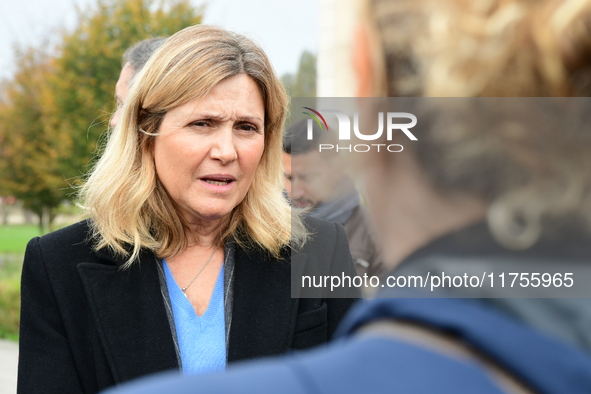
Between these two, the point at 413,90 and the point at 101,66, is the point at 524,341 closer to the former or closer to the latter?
the point at 413,90

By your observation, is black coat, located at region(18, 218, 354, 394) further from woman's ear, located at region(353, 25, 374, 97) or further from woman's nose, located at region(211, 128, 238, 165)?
woman's ear, located at region(353, 25, 374, 97)

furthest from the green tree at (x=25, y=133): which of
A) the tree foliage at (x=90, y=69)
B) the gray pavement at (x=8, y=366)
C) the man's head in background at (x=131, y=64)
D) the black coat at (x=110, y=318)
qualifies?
the black coat at (x=110, y=318)

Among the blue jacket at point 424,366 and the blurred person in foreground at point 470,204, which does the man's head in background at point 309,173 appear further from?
the blue jacket at point 424,366

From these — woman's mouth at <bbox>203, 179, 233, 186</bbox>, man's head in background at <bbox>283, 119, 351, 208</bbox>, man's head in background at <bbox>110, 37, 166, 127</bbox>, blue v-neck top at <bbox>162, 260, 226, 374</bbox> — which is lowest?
blue v-neck top at <bbox>162, 260, 226, 374</bbox>

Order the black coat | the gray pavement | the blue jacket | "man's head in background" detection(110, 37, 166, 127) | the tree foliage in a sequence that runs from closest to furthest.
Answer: the blue jacket, the black coat, "man's head in background" detection(110, 37, 166, 127), the gray pavement, the tree foliage

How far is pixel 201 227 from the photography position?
2211mm

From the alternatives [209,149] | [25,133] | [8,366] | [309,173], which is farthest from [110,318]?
[25,133]

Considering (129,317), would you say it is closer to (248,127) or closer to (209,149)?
(209,149)

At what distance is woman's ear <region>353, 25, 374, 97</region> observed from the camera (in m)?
0.76

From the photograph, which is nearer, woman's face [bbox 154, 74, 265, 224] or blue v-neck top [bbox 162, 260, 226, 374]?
blue v-neck top [bbox 162, 260, 226, 374]

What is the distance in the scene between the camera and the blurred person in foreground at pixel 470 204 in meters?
0.60

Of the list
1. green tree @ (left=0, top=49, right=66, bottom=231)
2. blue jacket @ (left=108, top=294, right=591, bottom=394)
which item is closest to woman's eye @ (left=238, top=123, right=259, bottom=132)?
blue jacket @ (left=108, top=294, right=591, bottom=394)

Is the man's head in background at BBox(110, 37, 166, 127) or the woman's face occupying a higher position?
the man's head in background at BBox(110, 37, 166, 127)

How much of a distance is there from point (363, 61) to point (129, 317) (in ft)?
4.69
